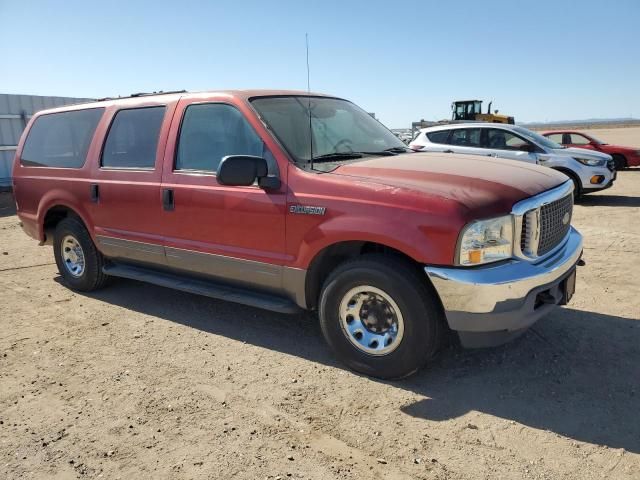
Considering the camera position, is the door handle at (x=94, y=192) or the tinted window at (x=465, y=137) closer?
the door handle at (x=94, y=192)

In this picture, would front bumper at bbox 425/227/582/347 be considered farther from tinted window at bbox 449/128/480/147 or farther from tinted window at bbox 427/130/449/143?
tinted window at bbox 427/130/449/143

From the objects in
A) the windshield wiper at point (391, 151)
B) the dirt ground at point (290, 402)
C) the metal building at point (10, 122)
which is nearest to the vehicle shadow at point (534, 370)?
the dirt ground at point (290, 402)

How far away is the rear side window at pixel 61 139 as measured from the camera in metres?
5.21

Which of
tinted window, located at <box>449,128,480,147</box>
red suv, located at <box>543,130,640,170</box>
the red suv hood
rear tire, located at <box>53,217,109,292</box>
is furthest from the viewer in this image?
red suv, located at <box>543,130,640,170</box>

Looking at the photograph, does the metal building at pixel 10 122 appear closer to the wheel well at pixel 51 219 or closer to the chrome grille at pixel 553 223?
the wheel well at pixel 51 219

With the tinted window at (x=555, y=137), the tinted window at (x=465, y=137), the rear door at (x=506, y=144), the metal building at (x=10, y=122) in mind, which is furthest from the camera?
the tinted window at (x=555, y=137)

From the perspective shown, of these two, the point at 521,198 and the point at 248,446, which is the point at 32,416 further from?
the point at 521,198

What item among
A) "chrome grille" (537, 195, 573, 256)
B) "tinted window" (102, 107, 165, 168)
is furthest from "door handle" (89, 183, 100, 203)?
"chrome grille" (537, 195, 573, 256)

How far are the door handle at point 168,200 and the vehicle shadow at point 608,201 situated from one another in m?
9.14

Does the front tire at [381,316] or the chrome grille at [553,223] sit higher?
the chrome grille at [553,223]

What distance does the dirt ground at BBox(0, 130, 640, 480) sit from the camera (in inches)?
104

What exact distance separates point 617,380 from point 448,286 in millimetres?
1354

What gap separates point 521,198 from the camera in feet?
10.3

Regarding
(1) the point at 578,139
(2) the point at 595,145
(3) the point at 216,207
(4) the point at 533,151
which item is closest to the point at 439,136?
(4) the point at 533,151
